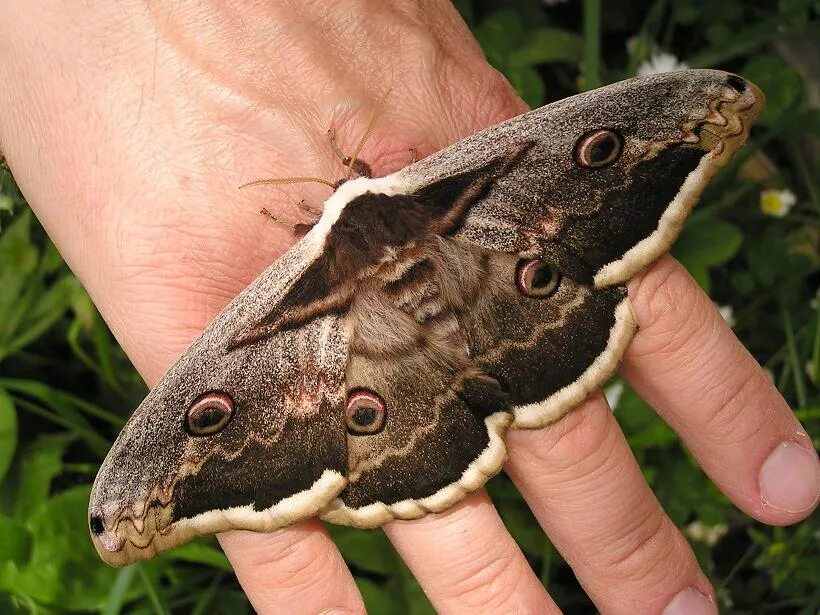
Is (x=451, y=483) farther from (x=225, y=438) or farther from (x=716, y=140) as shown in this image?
(x=716, y=140)

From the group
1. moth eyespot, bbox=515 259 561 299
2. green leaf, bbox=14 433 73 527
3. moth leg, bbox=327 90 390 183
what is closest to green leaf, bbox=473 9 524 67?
moth leg, bbox=327 90 390 183

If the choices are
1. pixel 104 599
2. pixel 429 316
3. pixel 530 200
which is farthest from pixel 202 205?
pixel 104 599

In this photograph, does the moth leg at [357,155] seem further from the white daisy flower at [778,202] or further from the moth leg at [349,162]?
the white daisy flower at [778,202]

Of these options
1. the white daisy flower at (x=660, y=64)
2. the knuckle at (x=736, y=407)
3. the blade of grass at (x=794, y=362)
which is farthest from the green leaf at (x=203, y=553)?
the white daisy flower at (x=660, y=64)

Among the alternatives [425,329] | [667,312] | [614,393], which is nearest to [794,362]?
[614,393]

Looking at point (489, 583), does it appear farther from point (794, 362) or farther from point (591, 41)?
point (591, 41)

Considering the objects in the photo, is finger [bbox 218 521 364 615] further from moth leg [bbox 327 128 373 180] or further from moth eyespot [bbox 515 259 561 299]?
moth leg [bbox 327 128 373 180]

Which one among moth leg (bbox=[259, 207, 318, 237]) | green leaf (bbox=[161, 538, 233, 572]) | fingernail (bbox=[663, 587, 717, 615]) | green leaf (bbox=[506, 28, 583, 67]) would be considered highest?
moth leg (bbox=[259, 207, 318, 237])
